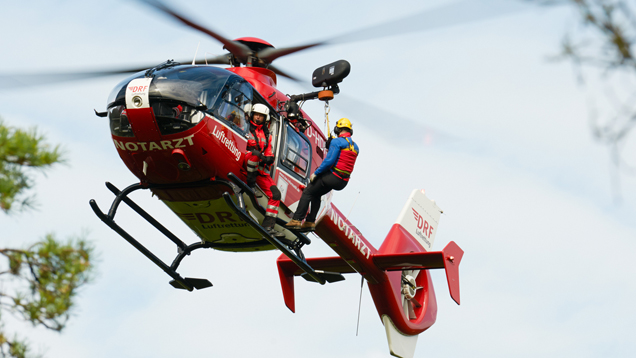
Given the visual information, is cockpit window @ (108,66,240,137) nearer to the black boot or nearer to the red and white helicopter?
the red and white helicopter

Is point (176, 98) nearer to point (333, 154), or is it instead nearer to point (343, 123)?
point (333, 154)

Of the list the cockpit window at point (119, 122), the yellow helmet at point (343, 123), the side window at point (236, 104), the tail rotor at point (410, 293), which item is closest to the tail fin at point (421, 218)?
the tail rotor at point (410, 293)

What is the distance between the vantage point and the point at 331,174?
11.5 metres

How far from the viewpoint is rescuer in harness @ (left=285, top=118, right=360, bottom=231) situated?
11.5 m

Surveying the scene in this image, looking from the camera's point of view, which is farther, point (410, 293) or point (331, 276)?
point (410, 293)

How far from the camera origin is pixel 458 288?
1461cm

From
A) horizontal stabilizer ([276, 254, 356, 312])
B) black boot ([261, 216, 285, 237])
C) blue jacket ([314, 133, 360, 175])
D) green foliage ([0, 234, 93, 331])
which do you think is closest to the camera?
green foliage ([0, 234, 93, 331])

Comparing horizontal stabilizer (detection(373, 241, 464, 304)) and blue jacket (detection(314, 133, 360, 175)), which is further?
horizontal stabilizer (detection(373, 241, 464, 304))

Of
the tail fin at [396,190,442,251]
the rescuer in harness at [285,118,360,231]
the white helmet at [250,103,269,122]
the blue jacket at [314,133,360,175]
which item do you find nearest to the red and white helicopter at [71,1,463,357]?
the white helmet at [250,103,269,122]

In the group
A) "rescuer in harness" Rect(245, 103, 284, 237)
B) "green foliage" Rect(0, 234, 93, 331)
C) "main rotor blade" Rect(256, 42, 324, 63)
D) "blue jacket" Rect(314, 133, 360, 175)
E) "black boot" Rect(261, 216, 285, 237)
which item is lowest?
"green foliage" Rect(0, 234, 93, 331)

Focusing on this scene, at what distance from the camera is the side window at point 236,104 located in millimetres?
10422

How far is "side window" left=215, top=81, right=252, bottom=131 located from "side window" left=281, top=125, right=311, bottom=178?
1.02 meters

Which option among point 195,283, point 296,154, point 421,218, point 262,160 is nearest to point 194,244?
point 195,283

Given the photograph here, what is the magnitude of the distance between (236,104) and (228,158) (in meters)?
0.85
